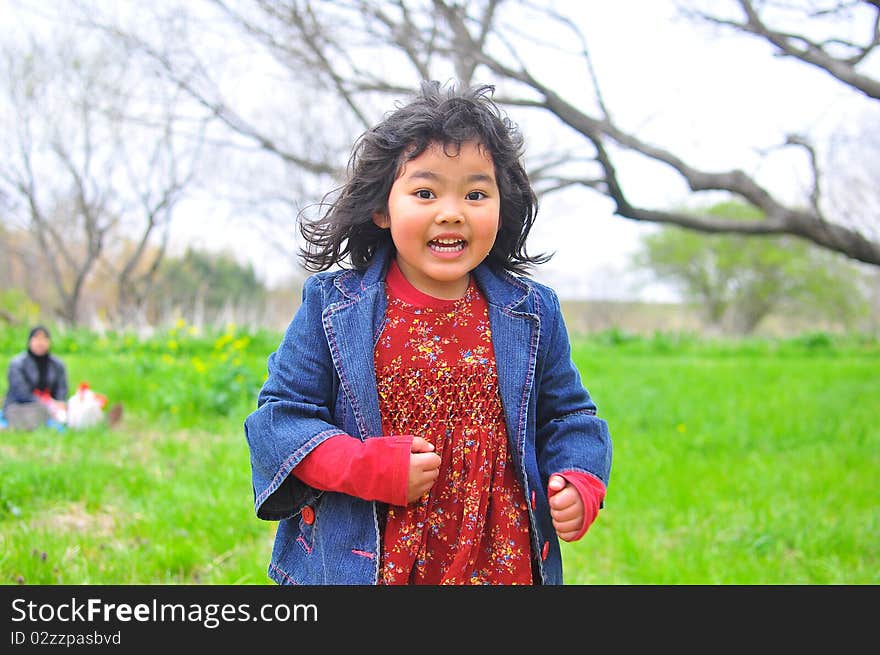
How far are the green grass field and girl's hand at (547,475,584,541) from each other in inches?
65.4

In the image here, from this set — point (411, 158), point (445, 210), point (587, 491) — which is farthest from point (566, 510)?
point (411, 158)

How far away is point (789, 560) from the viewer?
10.6 ft

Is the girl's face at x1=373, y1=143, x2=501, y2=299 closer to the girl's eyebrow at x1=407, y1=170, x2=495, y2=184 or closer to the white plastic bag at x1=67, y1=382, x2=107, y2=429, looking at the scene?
the girl's eyebrow at x1=407, y1=170, x2=495, y2=184

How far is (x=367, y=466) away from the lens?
4.52ft

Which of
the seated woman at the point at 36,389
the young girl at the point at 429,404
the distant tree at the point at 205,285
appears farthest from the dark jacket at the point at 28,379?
the distant tree at the point at 205,285

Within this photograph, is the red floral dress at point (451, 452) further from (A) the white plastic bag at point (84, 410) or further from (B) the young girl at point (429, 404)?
(A) the white plastic bag at point (84, 410)

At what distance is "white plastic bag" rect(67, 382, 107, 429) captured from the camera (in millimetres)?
5438

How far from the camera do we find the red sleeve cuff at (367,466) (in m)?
1.38

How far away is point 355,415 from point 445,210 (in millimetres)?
420

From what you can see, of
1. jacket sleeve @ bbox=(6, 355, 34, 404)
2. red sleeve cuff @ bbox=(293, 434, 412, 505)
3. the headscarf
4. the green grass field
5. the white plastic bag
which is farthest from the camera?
the headscarf

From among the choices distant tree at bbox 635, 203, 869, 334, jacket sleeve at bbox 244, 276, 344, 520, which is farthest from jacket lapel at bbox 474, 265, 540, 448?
distant tree at bbox 635, 203, 869, 334

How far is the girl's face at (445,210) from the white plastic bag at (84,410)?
4603mm

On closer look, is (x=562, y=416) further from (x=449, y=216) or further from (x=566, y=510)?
(x=449, y=216)
